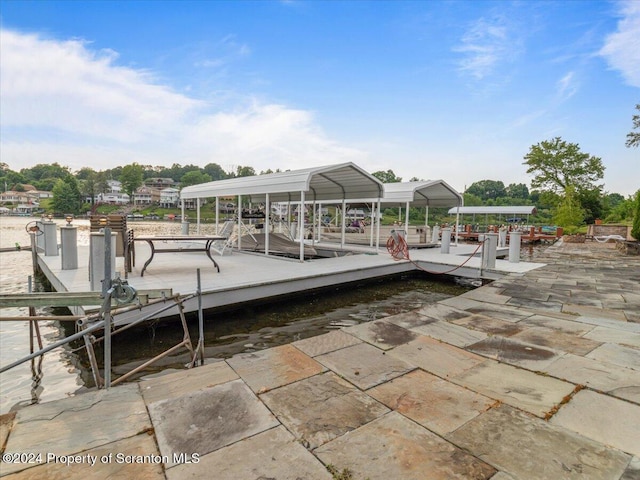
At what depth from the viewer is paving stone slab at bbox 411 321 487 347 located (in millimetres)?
3646

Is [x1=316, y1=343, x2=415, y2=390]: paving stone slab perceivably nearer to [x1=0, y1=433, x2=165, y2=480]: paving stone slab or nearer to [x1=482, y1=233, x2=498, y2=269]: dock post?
[x1=0, y1=433, x2=165, y2=480]: paving stone slab

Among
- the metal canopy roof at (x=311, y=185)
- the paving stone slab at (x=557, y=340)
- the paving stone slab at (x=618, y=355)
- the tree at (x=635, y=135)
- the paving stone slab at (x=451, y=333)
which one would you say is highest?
the tree at (x=635, y=135)

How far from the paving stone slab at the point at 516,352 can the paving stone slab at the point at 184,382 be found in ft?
8.03

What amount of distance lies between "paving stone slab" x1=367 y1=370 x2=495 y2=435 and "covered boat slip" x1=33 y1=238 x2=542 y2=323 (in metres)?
2.98

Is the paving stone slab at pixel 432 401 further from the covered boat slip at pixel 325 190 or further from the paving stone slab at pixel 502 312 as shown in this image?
the covered boat slip at pixel 325 190

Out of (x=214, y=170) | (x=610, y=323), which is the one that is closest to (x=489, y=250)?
(x=610, y=323)

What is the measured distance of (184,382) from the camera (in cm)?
262

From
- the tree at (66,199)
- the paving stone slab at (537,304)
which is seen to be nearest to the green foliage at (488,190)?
the paving stone slab at (537,304)

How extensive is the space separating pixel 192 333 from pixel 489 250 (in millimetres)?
7145

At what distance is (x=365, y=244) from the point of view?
45.9 ft

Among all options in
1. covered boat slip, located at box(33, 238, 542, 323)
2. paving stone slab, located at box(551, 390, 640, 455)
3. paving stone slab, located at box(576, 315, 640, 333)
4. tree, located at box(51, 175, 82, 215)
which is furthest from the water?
tree, located at box(51, 175, 82, 215)

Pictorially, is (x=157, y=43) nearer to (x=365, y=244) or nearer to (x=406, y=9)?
(x=406, y=9)

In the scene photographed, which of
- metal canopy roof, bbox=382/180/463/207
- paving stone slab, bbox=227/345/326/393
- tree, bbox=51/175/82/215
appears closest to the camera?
paving stone slab, bbox=227/345/326/393

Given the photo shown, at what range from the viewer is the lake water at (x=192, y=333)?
11.6 ft
